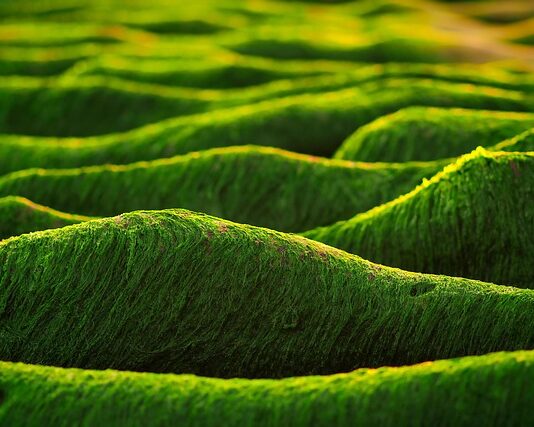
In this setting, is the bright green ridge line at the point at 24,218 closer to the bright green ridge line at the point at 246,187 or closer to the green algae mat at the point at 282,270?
the green algae mat at the point at 282,270

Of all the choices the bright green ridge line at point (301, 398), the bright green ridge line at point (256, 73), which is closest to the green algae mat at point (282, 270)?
the bright green ridge line at point (301, 398)

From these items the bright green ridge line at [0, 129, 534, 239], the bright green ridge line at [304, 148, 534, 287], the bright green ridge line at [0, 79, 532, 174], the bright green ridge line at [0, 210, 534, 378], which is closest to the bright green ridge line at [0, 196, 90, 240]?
the bright green ridge line at [0, 129, 534, 239]

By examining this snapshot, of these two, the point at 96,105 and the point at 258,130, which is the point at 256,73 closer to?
the point at 96,105

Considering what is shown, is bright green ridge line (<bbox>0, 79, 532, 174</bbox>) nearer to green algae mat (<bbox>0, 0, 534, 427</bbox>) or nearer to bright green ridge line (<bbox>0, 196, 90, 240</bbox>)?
green algae mat (<bbox>0, 0, 534, 427</bbox>)

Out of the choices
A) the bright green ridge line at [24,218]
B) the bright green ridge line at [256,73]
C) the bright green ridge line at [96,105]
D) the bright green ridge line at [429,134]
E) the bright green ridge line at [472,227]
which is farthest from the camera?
the bright green ridge line at [256,73]

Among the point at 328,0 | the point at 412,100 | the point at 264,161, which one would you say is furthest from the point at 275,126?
the point at 328,0

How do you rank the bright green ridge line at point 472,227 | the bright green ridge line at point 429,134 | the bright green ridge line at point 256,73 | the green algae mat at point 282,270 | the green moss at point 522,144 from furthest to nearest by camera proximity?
the bright green ridge line at point 256,73, the bright green ridge line at point 429,134, the green moss at point 522,144, the bright green ridge line at point 472,227, the green algae mat at point 282,270
